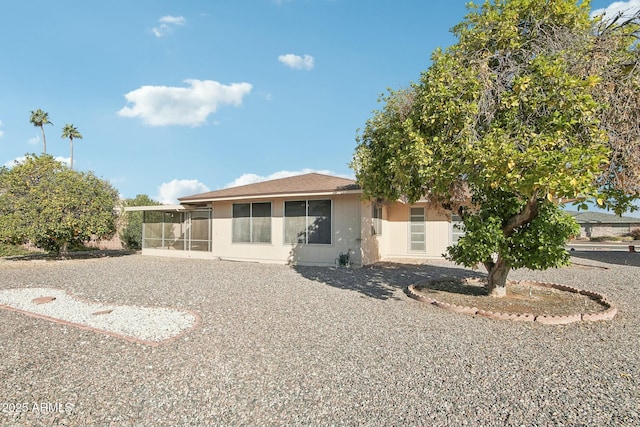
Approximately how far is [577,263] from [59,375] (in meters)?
16.1

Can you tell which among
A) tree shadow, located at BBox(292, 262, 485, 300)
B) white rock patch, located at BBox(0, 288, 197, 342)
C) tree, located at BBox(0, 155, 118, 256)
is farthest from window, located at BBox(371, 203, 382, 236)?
tree, located at BBox(0, 155, 118, 256)

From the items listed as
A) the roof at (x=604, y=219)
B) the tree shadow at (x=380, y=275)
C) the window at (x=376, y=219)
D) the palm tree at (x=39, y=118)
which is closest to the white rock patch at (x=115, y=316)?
the tree shadow at (x=380, y=275)

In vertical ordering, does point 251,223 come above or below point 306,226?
above

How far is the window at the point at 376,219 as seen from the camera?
12.8m

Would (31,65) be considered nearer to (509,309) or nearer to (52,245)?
(52,245)

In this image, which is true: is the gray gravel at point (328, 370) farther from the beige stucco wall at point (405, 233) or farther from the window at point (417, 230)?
the window at point (417, 230)

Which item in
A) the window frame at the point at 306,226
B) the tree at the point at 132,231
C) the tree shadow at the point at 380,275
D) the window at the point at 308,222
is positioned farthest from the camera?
the tree at the point at 132,231

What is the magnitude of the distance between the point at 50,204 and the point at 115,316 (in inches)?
425

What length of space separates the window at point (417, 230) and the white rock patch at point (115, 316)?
36.8 feet

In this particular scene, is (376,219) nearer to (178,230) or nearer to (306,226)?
(306,226)

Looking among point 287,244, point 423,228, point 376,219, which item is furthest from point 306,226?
point 423,228

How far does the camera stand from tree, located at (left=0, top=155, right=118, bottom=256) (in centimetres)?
1348

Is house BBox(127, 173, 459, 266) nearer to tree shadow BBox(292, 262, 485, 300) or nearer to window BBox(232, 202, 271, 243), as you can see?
window BBox(232, 202, 271, 243)

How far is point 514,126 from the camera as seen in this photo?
5309mm
